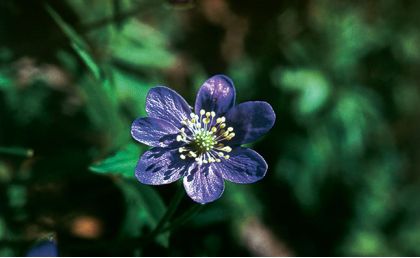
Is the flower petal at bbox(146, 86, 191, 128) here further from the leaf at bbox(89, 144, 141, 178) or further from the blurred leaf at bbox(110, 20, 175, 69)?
the blurred leaf at bbox(110, 20, 175, 69)

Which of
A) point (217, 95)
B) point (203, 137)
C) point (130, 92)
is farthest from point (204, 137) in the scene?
point (130, 92)

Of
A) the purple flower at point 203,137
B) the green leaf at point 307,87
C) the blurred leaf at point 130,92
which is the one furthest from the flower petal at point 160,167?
the green leaf at point 307,87

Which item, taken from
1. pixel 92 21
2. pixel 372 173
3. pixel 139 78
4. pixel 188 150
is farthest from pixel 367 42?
pixel 188 150

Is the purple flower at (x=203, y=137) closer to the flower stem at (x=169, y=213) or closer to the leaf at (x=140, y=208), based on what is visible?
the flower stem at (x=169, y=213)

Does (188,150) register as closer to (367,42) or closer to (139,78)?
(139,78)

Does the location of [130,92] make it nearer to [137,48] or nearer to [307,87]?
[137,48]
